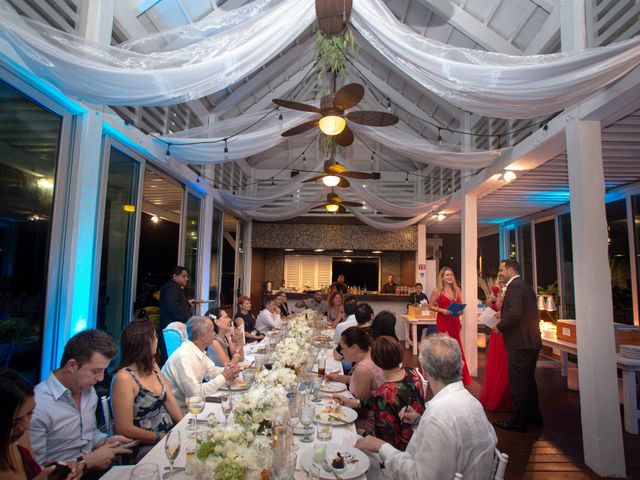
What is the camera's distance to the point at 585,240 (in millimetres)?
3596

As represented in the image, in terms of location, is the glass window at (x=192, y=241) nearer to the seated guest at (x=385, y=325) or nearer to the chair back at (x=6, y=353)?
the chair back at (x=6, y=353)


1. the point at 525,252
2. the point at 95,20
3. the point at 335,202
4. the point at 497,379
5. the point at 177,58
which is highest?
the point at 95,20

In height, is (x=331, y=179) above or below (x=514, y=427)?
above

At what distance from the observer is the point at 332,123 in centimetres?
425

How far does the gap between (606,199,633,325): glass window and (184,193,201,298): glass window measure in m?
7.21

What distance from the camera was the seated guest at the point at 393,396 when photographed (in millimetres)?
2287

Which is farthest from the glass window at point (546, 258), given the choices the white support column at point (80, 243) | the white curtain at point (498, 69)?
the white support column at point (80, 243)

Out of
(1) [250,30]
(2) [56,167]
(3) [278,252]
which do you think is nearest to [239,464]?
(1) [250,30]

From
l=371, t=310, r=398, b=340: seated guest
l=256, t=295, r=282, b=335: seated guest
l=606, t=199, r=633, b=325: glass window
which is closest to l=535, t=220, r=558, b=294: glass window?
l=606, t=199, r=633, b=325: glass window

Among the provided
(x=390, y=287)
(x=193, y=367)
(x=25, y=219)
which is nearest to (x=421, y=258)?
(x=390, y=287)

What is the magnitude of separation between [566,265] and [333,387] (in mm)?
7326

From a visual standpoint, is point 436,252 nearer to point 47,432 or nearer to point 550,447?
point 550,447

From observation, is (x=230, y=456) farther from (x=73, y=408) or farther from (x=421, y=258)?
(x=421, y=258)

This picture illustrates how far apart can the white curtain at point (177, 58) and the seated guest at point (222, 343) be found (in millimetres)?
2234
